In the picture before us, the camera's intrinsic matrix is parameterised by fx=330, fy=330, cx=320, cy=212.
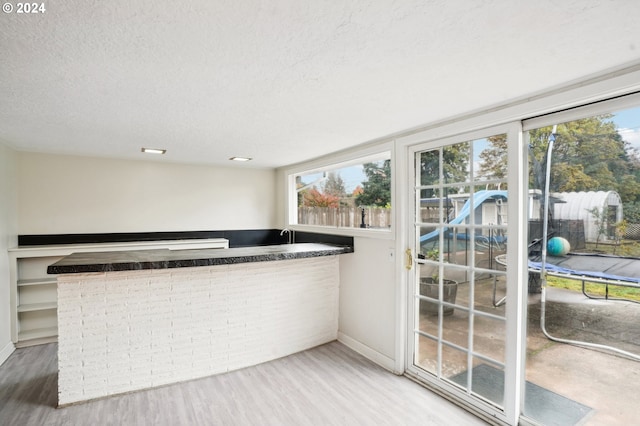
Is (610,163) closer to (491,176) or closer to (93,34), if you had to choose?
(491,176)

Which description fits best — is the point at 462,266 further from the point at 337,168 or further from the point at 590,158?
the point at 337,168

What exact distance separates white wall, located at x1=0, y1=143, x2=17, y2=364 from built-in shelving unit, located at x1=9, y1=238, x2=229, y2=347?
0.32ft

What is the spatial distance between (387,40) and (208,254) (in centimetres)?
231

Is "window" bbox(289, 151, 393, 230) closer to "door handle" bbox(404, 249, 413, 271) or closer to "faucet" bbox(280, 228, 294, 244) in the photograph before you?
"faucet" bbox(280, 228, 294, 244)

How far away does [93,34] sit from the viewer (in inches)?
49.8

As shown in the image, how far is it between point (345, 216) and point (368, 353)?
147 cm

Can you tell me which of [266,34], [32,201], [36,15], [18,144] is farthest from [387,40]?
[32,201]

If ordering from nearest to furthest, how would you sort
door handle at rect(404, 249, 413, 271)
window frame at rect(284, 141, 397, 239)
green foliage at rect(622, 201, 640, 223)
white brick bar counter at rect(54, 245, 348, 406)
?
green foliage at rect(622, 201, 640, 223) → white brick bar counter at rect(54, 245, 348, 406) → door handle at rect(404, 249, 413, 271) → window frame at rect(284, 141, 397, 239)

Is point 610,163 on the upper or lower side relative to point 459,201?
upper

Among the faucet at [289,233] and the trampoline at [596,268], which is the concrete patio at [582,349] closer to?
the trampoline at [596,268]

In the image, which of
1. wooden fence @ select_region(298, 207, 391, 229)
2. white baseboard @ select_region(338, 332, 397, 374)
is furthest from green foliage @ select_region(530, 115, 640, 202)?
white baseboard @ select_region(338, 332, 397, 374)

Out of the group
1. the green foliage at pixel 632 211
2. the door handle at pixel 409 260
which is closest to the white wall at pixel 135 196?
the door handle at pixel 409 260

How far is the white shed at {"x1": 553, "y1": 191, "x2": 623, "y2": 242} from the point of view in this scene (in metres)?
1.83

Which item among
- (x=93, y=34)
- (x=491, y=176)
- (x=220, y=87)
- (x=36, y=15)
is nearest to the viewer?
(x=36, y=15)
